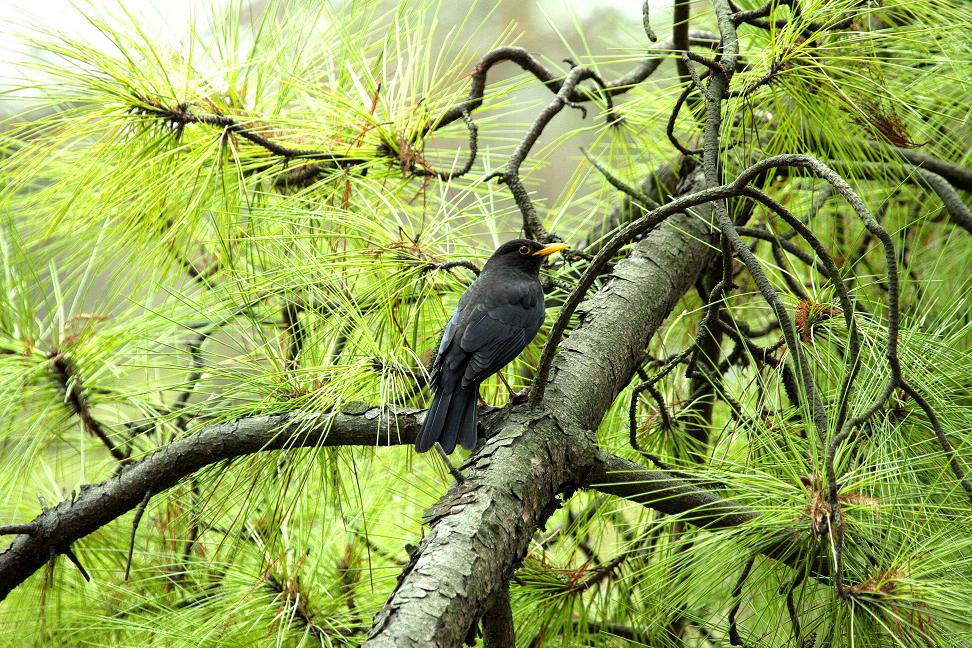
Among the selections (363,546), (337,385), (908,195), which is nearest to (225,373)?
(337,385)

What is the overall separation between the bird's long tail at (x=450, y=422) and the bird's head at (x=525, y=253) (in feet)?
1.39

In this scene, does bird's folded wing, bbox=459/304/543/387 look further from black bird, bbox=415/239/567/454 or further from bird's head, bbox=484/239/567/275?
bird's head, bbox=484/239/567/275

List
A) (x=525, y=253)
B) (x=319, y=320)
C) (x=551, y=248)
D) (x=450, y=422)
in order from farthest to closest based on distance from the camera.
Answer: (x=525, y=253) → (x=551, y=248) → (x=319, y=320) → (x=450, y=422)

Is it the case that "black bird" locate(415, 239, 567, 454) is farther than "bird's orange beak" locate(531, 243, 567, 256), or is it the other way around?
"bird's orange beak" locate(531, 243, 567, 256)

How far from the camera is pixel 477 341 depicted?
1653mm

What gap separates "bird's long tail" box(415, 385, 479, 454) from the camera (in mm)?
1401

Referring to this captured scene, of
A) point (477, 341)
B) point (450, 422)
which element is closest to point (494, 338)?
point (477, 341)

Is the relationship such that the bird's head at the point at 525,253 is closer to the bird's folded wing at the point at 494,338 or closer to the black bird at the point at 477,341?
the black bird at the point at 477,341

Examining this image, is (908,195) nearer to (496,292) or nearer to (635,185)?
(635,185)

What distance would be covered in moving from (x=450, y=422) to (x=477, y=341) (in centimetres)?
24

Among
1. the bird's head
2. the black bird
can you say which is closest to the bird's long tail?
the black bird

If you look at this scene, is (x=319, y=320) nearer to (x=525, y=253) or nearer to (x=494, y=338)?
(x=494, y=338)

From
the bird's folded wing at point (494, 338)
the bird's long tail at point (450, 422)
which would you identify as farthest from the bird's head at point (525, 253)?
the bird's long tail at point (450, 422)

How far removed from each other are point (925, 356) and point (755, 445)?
1.11 feet
